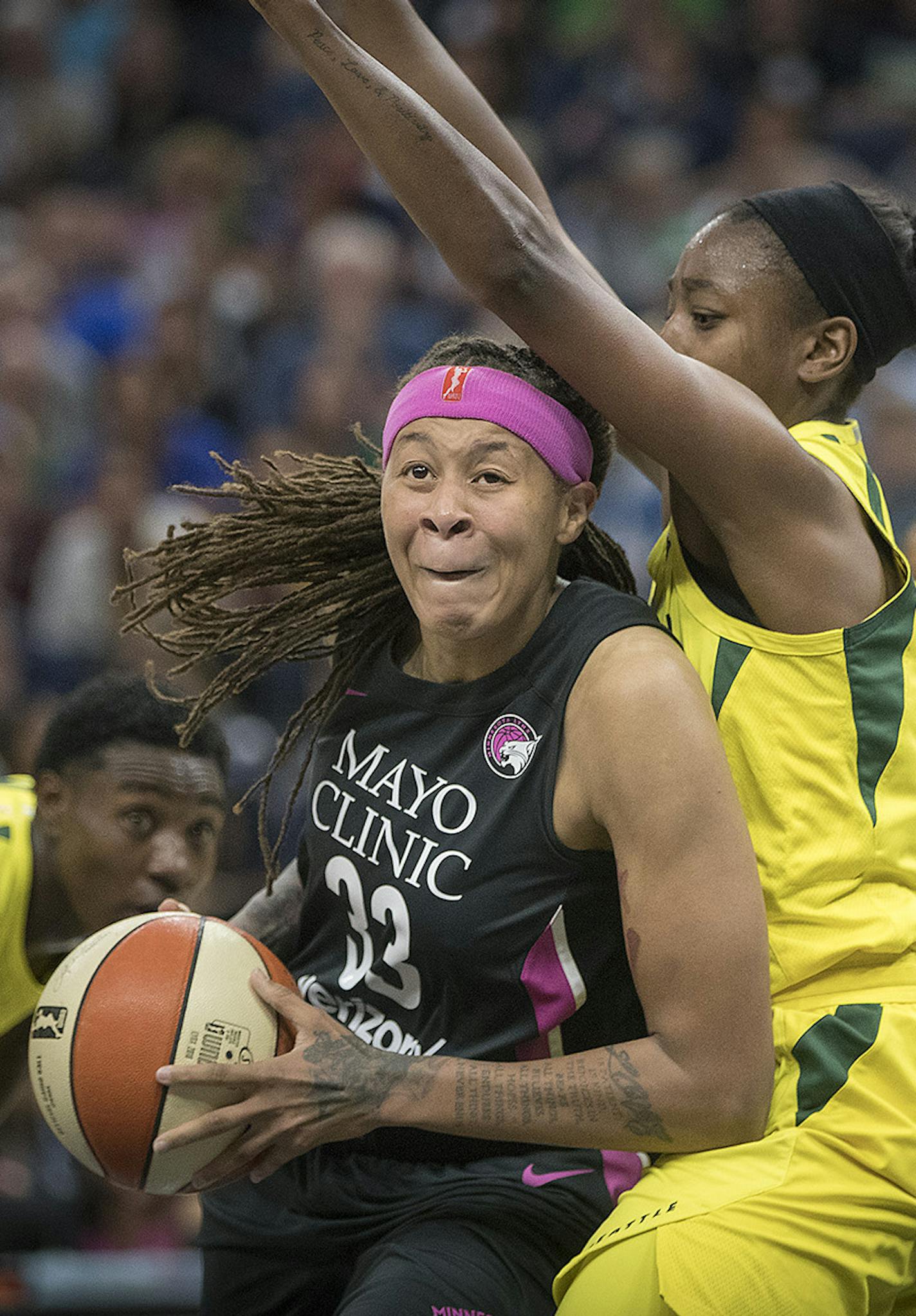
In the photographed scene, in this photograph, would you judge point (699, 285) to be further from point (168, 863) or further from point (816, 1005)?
point (168, 863)

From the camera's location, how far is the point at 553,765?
2463mm

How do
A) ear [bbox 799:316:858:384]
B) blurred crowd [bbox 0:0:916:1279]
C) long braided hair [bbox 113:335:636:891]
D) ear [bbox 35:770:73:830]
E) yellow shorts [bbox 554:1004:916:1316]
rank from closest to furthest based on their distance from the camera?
yellow shorts [bbox 554:1004:916:1316]
ear [bbox 799:316:858:384]
long braided hair [bbox 113:335:636:891]
ear [bbox 35:770:73:830]
blurred crowd [bbox 0:0:916:1279]

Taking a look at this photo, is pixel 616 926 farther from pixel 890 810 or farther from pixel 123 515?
pixel 123 515

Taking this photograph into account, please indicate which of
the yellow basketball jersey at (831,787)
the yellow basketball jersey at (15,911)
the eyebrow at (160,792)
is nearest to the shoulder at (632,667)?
the yellow basketball jersey at (831,787)

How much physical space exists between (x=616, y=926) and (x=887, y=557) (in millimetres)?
684

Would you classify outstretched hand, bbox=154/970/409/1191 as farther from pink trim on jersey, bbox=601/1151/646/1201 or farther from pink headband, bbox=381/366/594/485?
pink headband, bbox=381/366/594/485

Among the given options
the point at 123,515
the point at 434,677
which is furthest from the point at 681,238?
the point at 434,677

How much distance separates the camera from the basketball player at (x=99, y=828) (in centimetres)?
323

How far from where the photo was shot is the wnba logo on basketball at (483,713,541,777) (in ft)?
8.23

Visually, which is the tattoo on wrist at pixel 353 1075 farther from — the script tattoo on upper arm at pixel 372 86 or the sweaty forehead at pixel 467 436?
the script tattoo on upper arm at pixel 372 86

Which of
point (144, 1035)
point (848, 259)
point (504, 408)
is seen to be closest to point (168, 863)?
point (144, 1035)

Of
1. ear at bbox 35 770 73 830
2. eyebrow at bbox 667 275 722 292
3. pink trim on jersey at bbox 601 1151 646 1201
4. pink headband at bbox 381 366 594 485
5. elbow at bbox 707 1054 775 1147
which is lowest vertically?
pink trim on jersey at bbox 601 1151 646 1201

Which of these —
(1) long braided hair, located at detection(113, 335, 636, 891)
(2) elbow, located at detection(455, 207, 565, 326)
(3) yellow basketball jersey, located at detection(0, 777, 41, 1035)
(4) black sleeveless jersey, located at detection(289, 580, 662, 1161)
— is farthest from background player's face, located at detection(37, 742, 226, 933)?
(2) elbow, located at detection(455, 207, 565, 326)

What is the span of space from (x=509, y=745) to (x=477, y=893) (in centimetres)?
23
